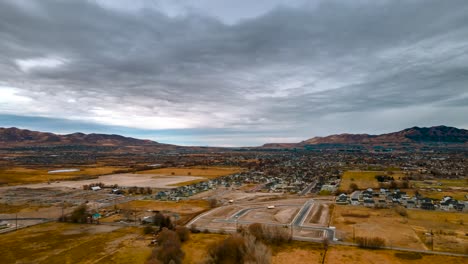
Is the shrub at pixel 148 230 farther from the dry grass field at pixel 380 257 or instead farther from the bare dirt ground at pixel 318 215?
the dry grass field at pixel 380 257

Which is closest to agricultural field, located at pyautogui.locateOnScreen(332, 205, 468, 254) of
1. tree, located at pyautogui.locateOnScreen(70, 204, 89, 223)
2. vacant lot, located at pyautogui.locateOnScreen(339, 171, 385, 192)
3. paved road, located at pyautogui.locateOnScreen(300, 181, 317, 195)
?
paved road, located at pyautogui.locateOnScreen(300, 181, 317, 195)

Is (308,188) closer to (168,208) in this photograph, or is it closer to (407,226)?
(407,226)

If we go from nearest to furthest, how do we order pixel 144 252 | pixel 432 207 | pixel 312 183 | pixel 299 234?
pixel 144 252 < pixel 299 234 < pixel 432 207 < pixel 312 183

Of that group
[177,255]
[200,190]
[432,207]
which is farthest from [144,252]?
[432,207]

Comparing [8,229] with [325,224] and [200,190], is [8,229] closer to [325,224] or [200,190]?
[200,190]

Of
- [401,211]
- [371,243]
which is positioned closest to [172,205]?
[371,243]

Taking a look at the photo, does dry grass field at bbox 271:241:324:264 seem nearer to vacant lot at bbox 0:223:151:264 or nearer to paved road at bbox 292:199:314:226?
paved road at bbox 292:199:314:226
